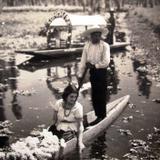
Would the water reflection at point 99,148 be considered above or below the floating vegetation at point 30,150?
below

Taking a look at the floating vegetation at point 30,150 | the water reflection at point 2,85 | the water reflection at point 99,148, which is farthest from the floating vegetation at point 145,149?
the water reflection at point 2,85

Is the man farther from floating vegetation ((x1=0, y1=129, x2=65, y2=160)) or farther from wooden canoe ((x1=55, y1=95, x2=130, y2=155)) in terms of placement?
floating vegetation ((x1=0, y1=129, x2=65, y2=160))

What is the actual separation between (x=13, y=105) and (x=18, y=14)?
36.7m

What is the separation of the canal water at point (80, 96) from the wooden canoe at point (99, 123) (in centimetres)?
18

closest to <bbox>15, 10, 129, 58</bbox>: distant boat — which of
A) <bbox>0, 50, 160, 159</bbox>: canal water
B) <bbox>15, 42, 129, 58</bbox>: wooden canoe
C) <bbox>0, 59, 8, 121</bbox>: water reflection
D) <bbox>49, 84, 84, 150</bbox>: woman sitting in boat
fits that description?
<bbox>15, 42, 129, 58</bbox>: wooden canoe

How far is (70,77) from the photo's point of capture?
19.7 m

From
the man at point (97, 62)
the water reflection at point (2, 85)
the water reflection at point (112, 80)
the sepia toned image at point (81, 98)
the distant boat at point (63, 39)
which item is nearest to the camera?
the sepia toned image at point (81, 98)

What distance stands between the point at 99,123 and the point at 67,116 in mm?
2228

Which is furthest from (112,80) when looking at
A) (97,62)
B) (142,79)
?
(97,62)

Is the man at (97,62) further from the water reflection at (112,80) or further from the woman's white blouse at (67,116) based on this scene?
the water reflection at (112,80)

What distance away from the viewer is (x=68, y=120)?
986 centimetres

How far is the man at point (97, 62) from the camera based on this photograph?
38.5ft

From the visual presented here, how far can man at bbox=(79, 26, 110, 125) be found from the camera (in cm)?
1173

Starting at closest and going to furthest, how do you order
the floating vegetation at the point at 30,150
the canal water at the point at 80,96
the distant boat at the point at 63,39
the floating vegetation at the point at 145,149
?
the floating vegetation at the point at 30,150 → the floating vegetation at the point at 145,149 → the canal water at the point at 80,96 → the distant boat at the point at 63,39
